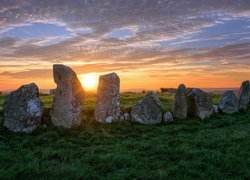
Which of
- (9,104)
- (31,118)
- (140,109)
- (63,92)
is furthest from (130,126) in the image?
(9,104)

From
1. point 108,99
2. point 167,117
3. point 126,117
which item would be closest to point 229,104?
point 167,117

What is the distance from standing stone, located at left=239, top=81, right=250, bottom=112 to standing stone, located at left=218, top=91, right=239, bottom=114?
103cm

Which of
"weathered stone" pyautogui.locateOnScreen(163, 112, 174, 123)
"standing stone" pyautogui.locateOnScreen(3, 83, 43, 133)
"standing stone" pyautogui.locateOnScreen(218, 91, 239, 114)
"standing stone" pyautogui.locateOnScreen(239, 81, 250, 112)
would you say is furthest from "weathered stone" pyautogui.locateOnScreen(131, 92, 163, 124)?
"standing stone" pyautogui.locateOnScreen(239, 81, 250, 112)

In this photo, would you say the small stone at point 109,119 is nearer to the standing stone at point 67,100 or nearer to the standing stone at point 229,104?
the standing stone at point 67,100

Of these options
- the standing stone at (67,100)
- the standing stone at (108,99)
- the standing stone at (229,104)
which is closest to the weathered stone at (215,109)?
the standing stone at (229,104)

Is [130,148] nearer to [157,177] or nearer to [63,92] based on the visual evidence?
[157,177]

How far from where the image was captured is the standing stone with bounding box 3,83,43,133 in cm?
1477

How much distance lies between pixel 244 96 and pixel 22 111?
16.4 meters

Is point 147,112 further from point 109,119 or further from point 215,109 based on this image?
point 215,109

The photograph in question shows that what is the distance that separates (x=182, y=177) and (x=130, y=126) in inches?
296

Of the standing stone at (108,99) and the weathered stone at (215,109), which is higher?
the standing stone at (108,99)

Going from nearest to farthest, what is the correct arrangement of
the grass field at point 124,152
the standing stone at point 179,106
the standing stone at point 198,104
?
the grass field at point 124,152 → the standing stone at point 179,106 → the standing stone at point 198,104

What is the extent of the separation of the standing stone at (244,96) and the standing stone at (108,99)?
35.5 ft

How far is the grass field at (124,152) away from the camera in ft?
30.6
